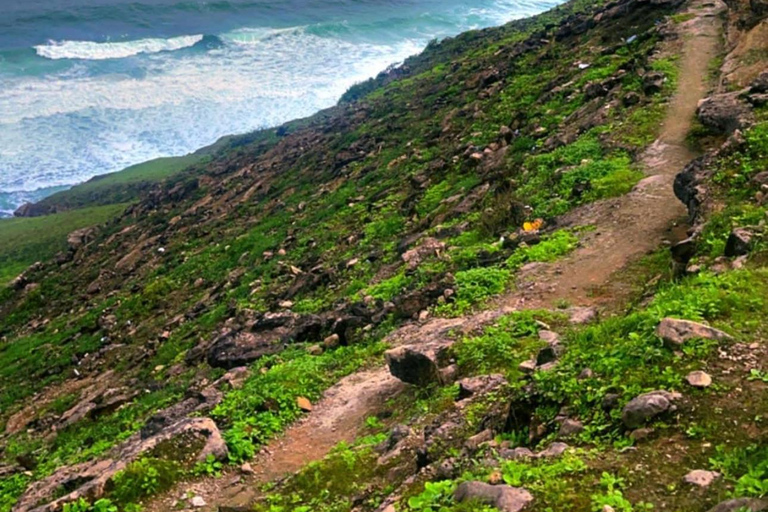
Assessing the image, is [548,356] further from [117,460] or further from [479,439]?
[117,460]

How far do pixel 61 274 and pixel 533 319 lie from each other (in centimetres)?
3405

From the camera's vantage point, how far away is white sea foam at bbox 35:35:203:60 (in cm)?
9862

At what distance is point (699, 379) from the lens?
6.00 meters

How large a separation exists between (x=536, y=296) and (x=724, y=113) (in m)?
7.65

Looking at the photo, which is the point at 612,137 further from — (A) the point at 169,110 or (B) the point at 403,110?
(A) the point at 169,110

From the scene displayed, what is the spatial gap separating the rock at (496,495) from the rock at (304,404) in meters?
5.72

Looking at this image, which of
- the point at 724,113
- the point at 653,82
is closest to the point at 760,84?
the point at 724,113

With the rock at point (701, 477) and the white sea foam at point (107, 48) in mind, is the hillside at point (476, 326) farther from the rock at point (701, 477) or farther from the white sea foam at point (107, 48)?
the white sea foam at point (107, 48)

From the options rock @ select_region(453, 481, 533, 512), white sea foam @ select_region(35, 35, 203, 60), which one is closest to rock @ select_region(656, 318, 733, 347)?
rock @ select_region(453, 481, 533, 512)

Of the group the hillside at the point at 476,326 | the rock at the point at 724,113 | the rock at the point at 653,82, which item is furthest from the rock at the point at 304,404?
the rock at the point at 653,82

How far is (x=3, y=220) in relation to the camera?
2613 inches

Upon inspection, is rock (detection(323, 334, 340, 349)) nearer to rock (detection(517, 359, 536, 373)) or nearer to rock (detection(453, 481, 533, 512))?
rock (detection(517, 359, 536, 373))

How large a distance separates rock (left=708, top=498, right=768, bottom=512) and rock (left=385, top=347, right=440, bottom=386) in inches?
218

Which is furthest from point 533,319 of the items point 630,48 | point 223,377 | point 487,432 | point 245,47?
point 245,47
